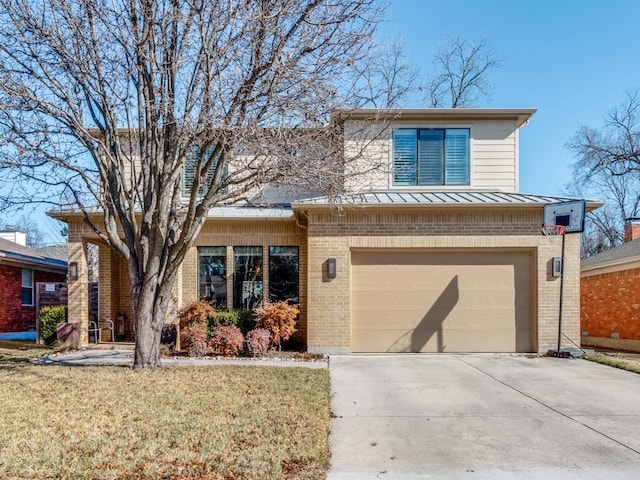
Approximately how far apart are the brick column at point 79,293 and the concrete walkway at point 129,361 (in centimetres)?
117

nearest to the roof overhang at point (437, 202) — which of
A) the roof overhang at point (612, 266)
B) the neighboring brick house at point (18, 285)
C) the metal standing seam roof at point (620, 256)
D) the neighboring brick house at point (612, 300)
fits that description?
the roof overhang at point (612, 266)

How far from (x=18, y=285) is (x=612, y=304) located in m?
21.0

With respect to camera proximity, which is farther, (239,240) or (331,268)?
(239,240)

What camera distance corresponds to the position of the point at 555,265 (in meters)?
11.8

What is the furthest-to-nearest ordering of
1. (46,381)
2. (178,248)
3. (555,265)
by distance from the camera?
(555,265)
(178,248)
(46,381)

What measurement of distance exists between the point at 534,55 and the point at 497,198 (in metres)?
5.46

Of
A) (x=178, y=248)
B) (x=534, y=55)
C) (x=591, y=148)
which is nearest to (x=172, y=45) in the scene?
(x=178, y=248)

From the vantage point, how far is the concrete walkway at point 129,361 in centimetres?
1034

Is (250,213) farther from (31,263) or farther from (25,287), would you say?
(25,287)

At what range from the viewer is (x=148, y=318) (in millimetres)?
9070

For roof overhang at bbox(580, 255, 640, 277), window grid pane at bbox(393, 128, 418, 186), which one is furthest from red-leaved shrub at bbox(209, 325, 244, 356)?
roof overhang at bbox(580, 255, 640, 277)

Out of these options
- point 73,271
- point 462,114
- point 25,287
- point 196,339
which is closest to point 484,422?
point 196,339

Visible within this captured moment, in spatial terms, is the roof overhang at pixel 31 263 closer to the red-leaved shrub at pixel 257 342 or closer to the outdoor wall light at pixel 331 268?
the red-leaved shrub at pixel 257 342

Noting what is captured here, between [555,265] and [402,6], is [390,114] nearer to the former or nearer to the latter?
[402,6]
